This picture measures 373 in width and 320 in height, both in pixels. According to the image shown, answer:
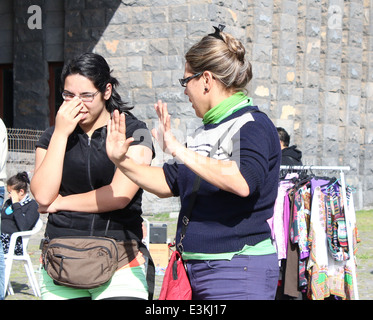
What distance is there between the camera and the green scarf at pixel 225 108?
111 inches

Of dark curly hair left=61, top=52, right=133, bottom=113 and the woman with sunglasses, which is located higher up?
dark curly hair left=61, top=52, right=133, bottom=113

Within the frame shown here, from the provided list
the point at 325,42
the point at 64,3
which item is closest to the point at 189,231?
the point at 64,3

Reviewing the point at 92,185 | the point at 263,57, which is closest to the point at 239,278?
the point at 92,185

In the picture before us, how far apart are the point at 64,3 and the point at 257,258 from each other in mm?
12009

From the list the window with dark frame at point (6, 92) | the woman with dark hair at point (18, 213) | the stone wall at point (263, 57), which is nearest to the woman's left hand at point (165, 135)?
the woman with dark hair at point (18, 213)

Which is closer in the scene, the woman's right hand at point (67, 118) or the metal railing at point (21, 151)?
the woman's right hand at point (67, 118)

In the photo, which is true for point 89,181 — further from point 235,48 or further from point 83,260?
point 235,48

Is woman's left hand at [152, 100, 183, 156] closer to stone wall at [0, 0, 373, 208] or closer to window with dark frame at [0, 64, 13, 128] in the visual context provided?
stone wall at [0, 0, 373, 208]

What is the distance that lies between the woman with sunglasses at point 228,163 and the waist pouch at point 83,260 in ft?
1.11

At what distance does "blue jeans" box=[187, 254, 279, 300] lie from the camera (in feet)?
8.89

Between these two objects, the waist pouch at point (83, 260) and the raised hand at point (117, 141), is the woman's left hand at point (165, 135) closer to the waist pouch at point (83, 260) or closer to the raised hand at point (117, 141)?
the raised hand at point (117, 141)

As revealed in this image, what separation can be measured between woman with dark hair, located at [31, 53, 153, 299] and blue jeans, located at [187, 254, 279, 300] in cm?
40

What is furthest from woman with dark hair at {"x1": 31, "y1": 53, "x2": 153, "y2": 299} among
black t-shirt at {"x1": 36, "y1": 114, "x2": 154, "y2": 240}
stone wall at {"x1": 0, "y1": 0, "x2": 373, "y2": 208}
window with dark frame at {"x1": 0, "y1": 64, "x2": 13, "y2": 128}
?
window with dark frame at {"x1": 0, "y1": 64, "x2": 13, "y2": 128}
